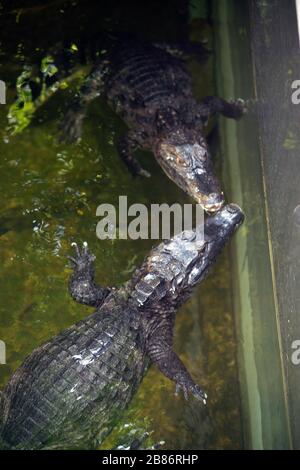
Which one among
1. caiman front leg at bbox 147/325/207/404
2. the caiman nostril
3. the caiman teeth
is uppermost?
the caiman teeth

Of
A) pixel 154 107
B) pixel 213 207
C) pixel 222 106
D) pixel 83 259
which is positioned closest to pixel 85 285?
pixel 83 259

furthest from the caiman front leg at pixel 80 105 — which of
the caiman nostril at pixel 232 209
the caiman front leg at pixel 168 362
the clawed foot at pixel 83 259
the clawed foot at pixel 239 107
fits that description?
the caiman front leg at pixel 168 362

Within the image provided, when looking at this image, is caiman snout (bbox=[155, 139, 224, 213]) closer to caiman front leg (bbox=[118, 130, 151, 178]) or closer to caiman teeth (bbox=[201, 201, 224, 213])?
caiman teeth (bbox=[201, 201, 224, 213])

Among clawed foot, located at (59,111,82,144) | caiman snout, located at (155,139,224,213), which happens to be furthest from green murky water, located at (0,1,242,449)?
caiman snout, located at (155,139,224,213)

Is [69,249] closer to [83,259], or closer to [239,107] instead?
[83,259]

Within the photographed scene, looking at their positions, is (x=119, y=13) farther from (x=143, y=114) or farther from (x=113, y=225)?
(x=113, y=225)

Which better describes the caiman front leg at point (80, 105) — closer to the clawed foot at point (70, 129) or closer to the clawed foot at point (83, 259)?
the clawed foot at point (70, 129)
